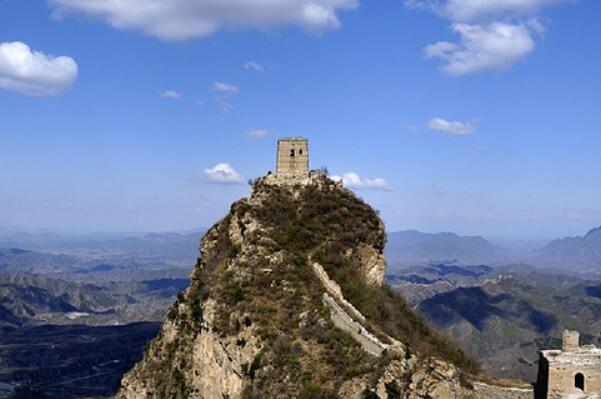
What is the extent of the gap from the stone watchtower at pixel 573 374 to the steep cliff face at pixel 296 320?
4.69 meters

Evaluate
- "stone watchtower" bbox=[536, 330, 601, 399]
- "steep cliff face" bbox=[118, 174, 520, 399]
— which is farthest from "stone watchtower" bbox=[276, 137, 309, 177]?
"stone watchtower" bbox=[536, 330, 601, 399]

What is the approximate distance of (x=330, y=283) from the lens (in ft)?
151

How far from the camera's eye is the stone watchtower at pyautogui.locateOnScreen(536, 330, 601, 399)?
92.8 ft

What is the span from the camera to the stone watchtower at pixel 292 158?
187 feet

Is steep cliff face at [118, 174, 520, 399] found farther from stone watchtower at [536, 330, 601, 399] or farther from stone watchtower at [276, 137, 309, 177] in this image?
stone watchtower at [536, 330, 601, 399]

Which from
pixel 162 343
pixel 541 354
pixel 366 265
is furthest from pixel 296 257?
pixel 541 354

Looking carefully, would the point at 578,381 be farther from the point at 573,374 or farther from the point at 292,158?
the point at 292,158

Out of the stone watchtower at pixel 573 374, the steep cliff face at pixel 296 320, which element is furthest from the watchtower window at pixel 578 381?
the steep cliff face at pixel 296 320

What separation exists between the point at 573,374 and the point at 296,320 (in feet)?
59.7

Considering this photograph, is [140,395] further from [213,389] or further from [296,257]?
[296,257]

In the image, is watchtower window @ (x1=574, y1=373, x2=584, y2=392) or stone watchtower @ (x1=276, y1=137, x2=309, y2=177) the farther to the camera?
stone watchtower @ (x1=276, y1=137, x2=309, y2=177)

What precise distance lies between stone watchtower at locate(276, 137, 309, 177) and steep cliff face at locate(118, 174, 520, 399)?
1.25m

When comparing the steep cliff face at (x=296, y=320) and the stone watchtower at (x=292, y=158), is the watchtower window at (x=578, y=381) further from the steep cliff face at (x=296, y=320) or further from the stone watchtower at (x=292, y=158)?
the stone watchtower at (x=292, y=158)

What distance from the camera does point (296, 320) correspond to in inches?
1689
